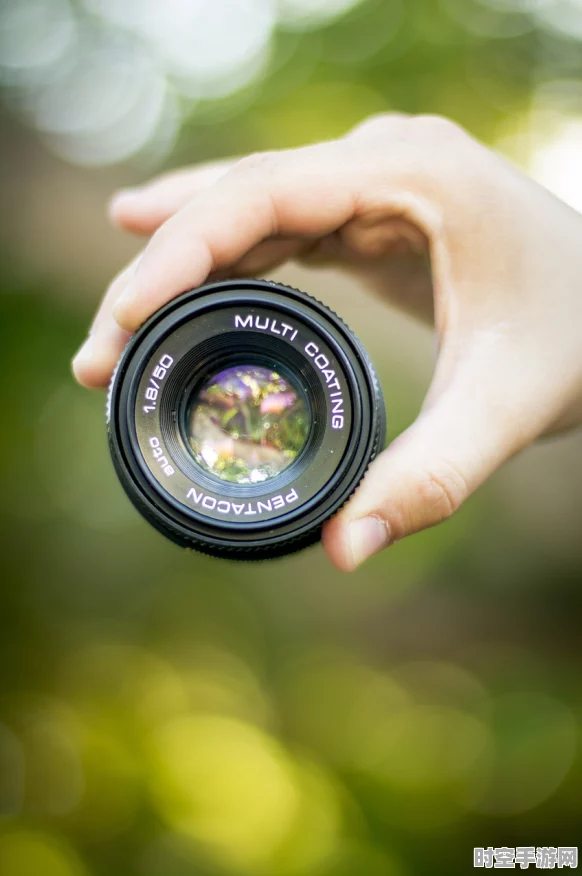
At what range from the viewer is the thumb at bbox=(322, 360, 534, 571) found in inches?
47.8

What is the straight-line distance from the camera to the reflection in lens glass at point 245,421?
4.58 ft

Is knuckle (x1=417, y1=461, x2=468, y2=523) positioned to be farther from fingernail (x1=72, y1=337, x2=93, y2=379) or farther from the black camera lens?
fingernail (x1=72, y1=337, x2=93, y2=379)

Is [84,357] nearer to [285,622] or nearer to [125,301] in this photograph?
[125,301]

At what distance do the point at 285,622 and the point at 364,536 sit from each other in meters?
2.85

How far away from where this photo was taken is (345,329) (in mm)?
1316

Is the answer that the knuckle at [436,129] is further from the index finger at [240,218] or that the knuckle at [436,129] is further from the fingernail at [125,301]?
the fingernail at [125,301]

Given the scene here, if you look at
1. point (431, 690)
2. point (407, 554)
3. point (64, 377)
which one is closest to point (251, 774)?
point (431, 690)

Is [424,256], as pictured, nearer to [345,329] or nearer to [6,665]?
[345,329]

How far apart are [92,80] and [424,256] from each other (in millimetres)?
3324

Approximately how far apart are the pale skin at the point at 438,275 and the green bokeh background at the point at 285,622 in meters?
2.11

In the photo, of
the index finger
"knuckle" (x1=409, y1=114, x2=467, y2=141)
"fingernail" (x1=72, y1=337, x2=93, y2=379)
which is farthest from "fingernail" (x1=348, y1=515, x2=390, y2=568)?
"knuckle" (x1=409, y1=114, x2=467, y2=141)

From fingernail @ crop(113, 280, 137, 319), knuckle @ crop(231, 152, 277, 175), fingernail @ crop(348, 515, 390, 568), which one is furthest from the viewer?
knuckle @ crop(231, 152, 277, 175)

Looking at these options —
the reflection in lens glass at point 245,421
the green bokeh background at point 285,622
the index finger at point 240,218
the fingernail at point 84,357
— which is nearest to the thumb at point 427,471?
the reflection in lens glass at point 245,421

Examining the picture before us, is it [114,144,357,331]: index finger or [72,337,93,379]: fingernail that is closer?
[114,144,357,331]: index finger
